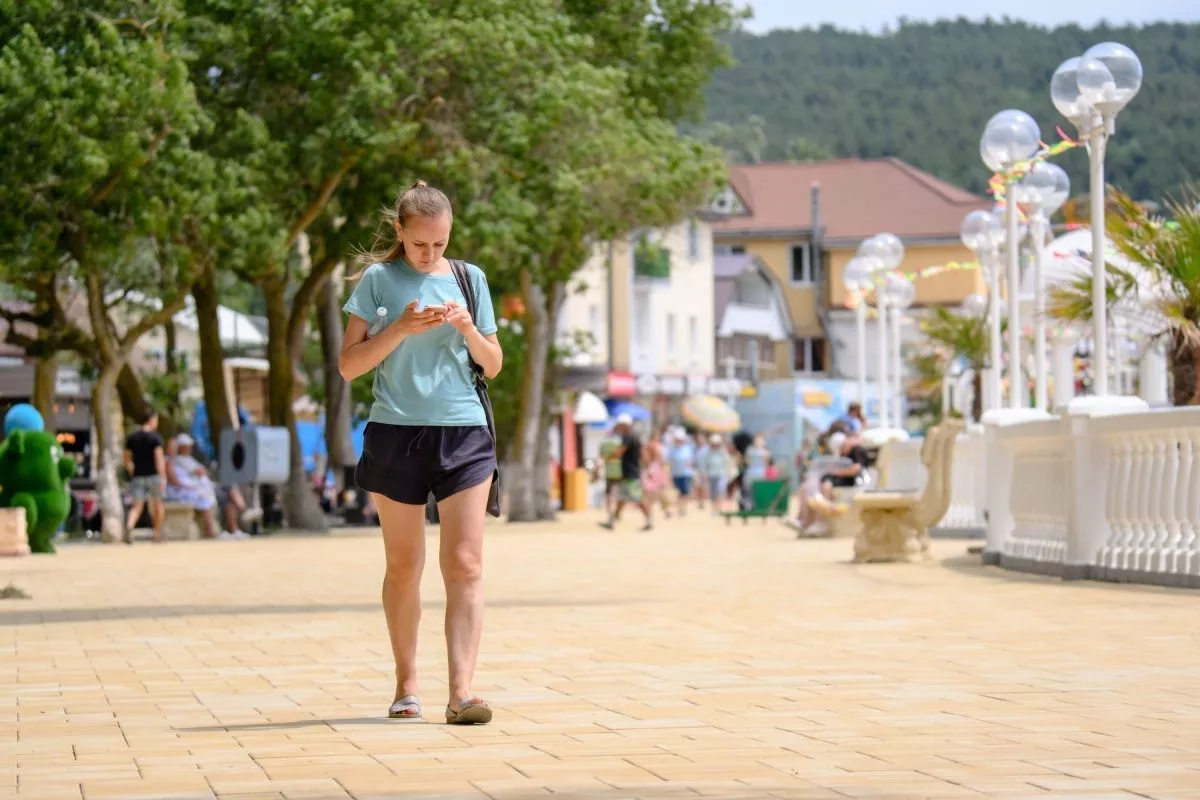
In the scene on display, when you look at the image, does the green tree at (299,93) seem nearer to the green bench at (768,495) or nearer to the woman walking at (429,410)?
the green bench at (768,495)

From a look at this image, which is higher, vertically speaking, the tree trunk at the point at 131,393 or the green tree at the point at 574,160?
the green tree at the point at 574,160

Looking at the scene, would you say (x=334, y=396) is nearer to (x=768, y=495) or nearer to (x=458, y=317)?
(x=768, y=495)

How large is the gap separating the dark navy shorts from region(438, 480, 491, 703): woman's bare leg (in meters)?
0.05

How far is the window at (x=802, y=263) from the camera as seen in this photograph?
99.5m

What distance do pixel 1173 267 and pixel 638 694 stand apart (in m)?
10.4

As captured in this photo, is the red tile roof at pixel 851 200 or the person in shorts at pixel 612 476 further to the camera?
the red tile roof at pixel 851 200

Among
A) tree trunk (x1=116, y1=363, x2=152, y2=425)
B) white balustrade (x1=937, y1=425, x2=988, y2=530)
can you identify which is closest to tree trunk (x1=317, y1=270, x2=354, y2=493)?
tree trunk (x1=116, y1=363, x2=152, y2=425)

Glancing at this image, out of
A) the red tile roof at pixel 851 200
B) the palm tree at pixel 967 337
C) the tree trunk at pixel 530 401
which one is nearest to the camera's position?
the palm tree at pixel 967 337

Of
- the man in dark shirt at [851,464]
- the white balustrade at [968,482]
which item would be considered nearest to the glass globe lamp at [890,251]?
the man in dark shirt at [851,464]

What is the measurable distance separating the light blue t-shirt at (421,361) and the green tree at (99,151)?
2432 cm

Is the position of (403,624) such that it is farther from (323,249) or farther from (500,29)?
(323,249)

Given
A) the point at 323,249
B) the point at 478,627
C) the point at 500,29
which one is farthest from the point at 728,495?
the point at 478,627

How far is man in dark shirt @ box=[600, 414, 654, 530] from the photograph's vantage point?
39844mm

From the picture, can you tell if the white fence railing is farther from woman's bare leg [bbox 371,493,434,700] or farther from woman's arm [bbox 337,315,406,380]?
woman's arm [bbox 337,315,406,380]
